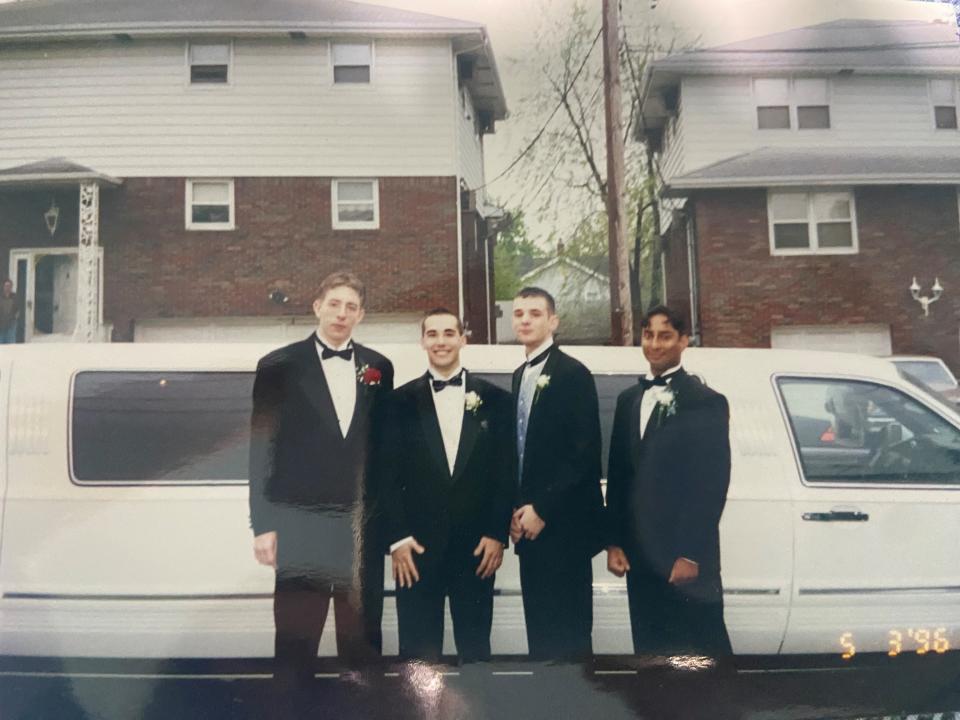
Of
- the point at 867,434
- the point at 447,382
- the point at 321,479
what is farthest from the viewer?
the point at 867,434

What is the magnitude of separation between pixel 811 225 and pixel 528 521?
5.17ft

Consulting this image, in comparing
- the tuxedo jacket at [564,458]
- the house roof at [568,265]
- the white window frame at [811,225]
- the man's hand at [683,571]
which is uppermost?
the white window frame at [811,225]

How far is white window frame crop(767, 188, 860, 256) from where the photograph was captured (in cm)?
285

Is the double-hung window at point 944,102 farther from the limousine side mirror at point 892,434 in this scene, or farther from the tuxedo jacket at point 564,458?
the tuxedo jacket at point 564,458

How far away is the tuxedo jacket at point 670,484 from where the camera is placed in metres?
2.71

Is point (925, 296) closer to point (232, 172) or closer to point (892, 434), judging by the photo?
point (892, 434)

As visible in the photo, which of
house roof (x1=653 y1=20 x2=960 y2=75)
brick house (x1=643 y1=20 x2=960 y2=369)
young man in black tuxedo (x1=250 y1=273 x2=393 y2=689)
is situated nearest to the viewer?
young man in black tuxedo (x1=250 y1=273 x2=393 y2=689)

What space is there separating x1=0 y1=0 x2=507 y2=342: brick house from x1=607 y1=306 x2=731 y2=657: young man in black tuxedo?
0.67m

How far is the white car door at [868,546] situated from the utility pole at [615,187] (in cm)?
70

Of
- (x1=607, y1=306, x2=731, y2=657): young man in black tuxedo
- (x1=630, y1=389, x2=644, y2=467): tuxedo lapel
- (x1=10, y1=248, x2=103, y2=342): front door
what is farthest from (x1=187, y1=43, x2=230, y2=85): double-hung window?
(x1=630, y1=389, x2=644, y2=467): tuxedo lapel

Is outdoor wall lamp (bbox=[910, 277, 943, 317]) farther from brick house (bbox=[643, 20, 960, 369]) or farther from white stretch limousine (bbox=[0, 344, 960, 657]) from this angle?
white stretch limousine (bbox=[0, 344, 960, 657])

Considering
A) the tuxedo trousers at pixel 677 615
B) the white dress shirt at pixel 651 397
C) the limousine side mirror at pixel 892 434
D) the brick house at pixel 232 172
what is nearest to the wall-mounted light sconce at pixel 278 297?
the brick house at pixel 232 172

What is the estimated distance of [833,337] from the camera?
2.85 metres

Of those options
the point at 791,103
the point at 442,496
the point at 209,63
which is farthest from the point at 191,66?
the point at 791,103
